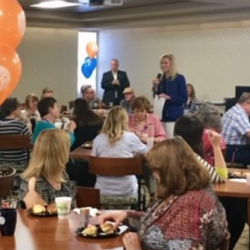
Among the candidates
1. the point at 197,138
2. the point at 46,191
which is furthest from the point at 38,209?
the point at 197,138

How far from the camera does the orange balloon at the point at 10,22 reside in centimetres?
456

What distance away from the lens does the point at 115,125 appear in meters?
5.02


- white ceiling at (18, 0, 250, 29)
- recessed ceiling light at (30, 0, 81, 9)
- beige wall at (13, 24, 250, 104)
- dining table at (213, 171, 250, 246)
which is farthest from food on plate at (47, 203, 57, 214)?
beige wall at (13, 24, 250, 104)

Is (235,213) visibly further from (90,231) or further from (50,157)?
(90,231)

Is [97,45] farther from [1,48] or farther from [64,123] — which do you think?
[1,48]

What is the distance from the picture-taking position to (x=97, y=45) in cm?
1392

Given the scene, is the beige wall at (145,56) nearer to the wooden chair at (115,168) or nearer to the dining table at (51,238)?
the wooden chair at (115,168)

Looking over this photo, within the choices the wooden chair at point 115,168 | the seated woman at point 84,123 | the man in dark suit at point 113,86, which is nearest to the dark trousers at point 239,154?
the seated woman at point 84,123

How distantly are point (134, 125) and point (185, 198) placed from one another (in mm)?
3821

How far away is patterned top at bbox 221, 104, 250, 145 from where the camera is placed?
21.3 feet

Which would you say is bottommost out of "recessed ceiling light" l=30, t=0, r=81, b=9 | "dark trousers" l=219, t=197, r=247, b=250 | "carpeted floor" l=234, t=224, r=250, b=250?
"carpeted floor" l=234, t=224, r=250, b=250

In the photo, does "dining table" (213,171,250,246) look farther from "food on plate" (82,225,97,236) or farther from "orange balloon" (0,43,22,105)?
"orange balloon" (0,43,22,105)

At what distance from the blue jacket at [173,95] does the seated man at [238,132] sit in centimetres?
91

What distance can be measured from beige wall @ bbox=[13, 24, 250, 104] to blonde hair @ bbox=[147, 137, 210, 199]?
879 cm
